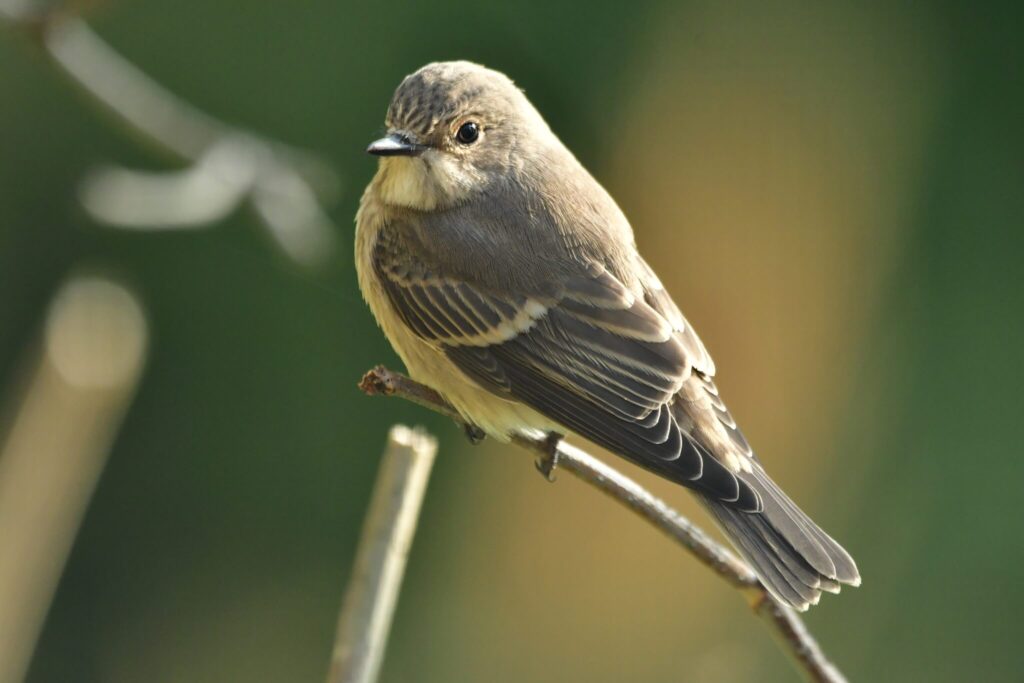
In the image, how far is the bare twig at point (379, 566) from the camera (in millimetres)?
2615

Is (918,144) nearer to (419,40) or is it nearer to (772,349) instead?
(772,349)

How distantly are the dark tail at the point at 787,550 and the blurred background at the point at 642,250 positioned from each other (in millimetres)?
2635

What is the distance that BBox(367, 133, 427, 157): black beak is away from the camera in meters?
3.87

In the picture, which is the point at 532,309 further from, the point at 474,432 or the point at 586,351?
the point at 474,432

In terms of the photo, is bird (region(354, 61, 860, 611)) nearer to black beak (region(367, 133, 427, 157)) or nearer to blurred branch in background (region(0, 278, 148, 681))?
black beak (region(367, 133, 427, 157))

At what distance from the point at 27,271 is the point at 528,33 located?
2558 millimetres

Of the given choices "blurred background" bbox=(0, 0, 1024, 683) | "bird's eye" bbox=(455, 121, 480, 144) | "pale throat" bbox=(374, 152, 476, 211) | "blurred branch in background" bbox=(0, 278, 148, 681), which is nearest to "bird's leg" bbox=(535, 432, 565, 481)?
"pale throat" bbox=(374, 152, 476, 211)

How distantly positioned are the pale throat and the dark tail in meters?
1.15

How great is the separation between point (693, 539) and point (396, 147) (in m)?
1.49

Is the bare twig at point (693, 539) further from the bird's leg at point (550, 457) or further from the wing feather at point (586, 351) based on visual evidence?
the wing feather at point (586, 351)

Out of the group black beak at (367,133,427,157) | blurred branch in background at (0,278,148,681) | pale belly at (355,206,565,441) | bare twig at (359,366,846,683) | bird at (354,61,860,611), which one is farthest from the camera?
pale belly at (355,206,565,441)

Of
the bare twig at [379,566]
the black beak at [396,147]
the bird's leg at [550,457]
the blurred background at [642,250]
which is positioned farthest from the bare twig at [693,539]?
the blurred background at [642,250]

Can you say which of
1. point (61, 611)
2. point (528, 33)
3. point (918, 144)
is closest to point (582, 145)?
point (528, 33)

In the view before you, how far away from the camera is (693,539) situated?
3.03 m
